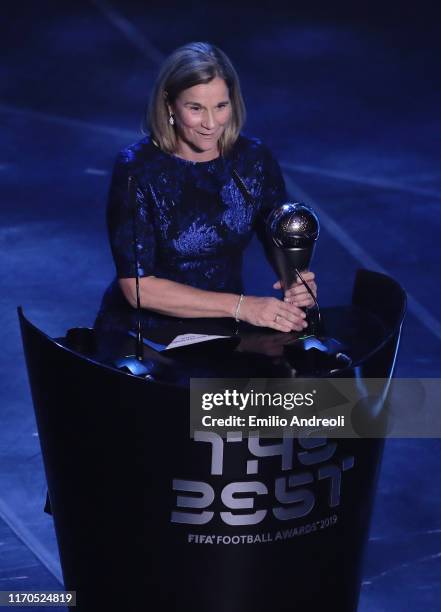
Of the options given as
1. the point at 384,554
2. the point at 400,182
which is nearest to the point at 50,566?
the point at 384,554

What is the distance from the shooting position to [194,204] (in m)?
3.53

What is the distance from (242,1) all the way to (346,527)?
27.4 feet

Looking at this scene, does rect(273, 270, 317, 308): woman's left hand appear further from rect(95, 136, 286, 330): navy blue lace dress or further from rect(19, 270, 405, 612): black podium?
rect(95, 136, 286, 330): navy blue lace dress

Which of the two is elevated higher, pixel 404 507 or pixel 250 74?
pixel 250 74

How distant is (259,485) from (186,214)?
947 millimetres

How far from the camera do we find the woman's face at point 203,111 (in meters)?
3.28

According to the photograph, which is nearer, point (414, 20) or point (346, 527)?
point (346, 527)

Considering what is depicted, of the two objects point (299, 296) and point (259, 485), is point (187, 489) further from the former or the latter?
point (299, 296)

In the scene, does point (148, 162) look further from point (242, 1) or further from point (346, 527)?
point (242, 1)

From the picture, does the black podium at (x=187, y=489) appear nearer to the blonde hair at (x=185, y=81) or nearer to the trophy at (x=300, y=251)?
the trophy at (x=300, y=251)

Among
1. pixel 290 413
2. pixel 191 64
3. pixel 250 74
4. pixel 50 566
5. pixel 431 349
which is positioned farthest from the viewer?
pixel 250 74

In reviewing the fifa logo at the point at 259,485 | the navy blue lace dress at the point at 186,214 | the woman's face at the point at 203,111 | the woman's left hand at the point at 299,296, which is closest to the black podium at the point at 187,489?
the fifa logo at the point at 259,485

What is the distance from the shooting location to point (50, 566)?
397cm

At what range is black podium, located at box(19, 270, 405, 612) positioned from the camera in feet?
9.26
